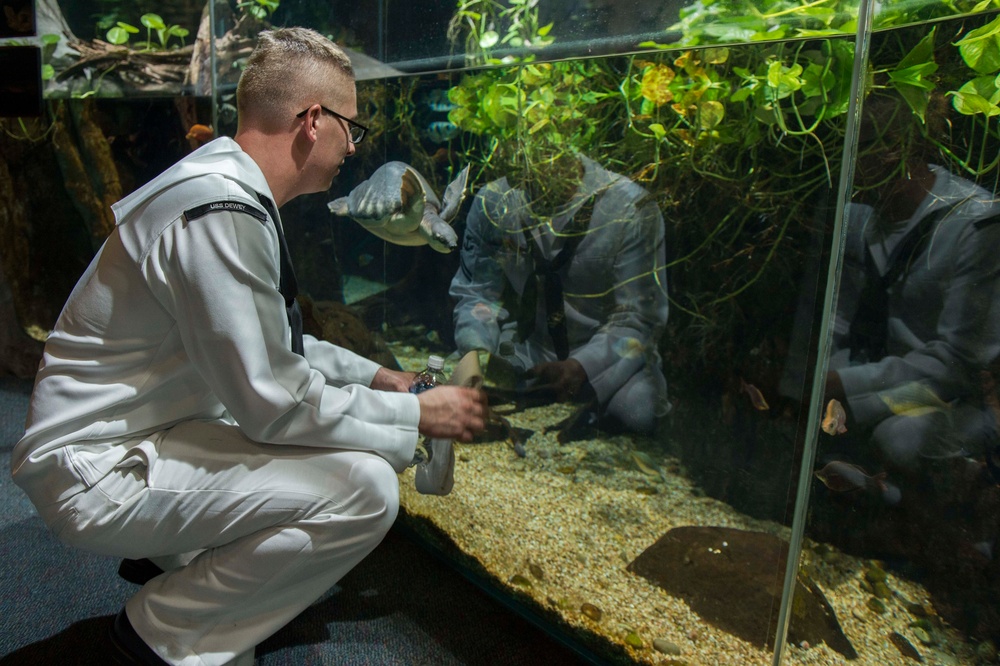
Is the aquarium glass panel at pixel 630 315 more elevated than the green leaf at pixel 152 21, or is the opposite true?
the green leaf at pixel 152 21

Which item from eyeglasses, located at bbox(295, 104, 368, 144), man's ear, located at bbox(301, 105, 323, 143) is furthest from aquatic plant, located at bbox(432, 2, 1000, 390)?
man's ear, located at bbox(301, 105, 323, 143)

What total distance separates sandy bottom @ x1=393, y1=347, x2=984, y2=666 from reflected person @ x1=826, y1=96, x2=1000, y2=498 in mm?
224

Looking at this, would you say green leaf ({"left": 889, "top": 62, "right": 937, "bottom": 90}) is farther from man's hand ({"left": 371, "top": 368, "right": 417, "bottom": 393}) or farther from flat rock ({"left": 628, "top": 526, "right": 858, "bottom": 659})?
man's hand ({"left": 371, "top": 368, "right": 417, "bottom": 393})

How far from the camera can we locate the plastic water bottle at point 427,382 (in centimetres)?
184

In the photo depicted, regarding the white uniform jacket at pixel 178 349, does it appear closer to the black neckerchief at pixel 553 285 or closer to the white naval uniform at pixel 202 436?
the white naval uniform at pixel 202 436

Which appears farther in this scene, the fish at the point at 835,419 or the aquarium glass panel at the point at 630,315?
the aquarium glass panel at the point at 630,315

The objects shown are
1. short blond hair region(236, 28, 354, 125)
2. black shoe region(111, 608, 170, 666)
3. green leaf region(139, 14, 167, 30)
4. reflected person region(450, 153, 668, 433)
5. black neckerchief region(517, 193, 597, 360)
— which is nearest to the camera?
black shoe region(111, 608, 170, 666)

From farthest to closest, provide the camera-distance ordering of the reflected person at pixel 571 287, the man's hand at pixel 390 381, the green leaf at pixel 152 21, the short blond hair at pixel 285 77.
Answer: the green leaf at pixel 152 21 → the man's hand at pixel 390 381 → the reflected person at pixel 571 287 → the short blond hair at pixel 285 77

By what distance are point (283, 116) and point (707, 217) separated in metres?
0.93

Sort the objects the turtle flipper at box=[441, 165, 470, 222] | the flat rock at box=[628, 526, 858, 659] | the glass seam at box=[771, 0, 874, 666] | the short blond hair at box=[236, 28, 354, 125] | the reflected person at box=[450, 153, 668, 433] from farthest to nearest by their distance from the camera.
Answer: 1. the turtle flipper at box=[441, 165, 470, 222]
2. the reflected person at box=[450, 153, 668, 433]
3. the short blond hair at box=[236, 28, 354, 125]
4. the flat rock at box=[628, 526, 858, 659]
5. the glass seam at box=[771, 0, 874, 666]

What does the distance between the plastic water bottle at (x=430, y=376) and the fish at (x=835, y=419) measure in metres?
0.99

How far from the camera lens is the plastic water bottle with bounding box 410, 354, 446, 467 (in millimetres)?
1841

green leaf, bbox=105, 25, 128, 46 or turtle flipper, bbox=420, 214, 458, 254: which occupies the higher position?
green leaf, bbox=105, 25, 128, 46

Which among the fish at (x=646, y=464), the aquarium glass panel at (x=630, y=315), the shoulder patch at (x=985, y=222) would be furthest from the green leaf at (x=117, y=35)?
the shoulder patch at (x=985, y=222)
